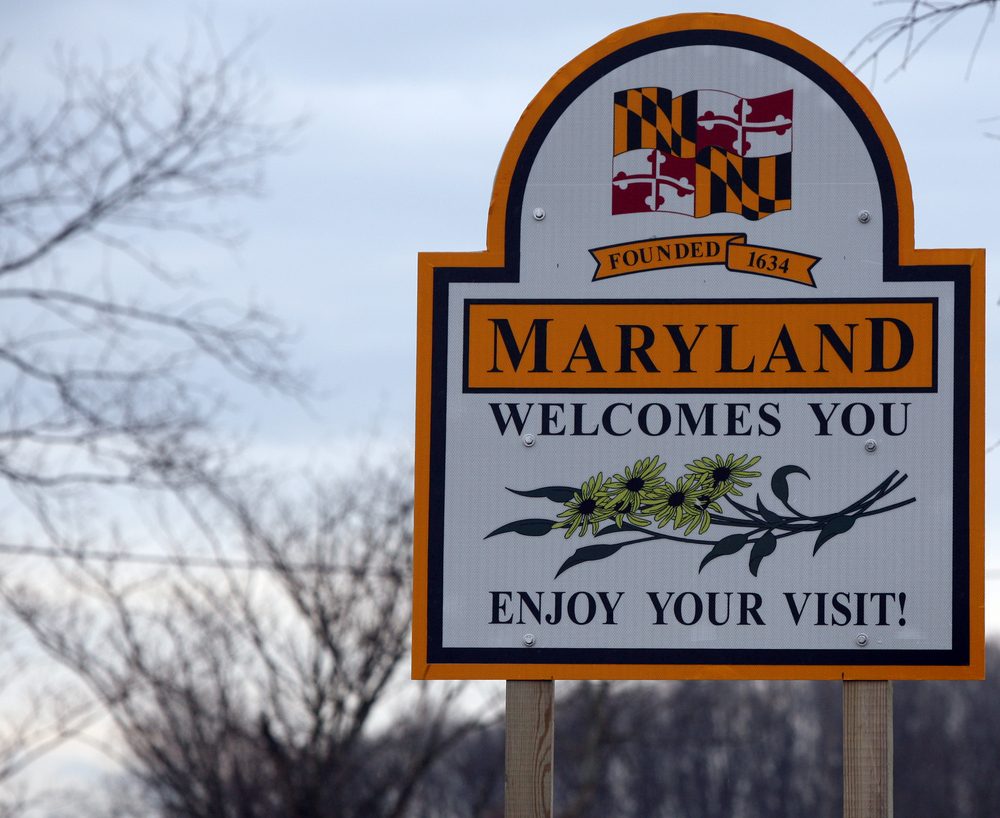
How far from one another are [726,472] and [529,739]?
82 centimetres

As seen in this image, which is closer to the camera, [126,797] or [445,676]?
[445,676]

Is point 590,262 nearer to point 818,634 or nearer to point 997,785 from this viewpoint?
point 818,634

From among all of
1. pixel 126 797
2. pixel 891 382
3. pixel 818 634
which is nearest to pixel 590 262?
pixel 891 382

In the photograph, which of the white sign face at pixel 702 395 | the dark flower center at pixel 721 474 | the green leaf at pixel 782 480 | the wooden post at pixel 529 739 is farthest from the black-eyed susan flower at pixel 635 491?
the wooden post at pixel 529 739

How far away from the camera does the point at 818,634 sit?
3.91m

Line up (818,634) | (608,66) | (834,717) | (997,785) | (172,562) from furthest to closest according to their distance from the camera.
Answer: (834,717)
(997,785)
(172,562)
(608,66)
(818,634)

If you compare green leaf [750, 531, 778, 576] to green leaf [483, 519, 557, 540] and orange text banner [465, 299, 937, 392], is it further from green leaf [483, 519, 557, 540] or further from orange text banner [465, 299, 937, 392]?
green leaf [483, 519, 557, 540]

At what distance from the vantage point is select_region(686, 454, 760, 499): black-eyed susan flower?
398 cm

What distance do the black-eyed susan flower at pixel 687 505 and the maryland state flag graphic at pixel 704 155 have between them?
68cm

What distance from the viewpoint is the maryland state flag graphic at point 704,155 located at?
13.3ft

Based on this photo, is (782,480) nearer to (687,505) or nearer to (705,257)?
(687,505)

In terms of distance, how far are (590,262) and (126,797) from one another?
44.6 feet

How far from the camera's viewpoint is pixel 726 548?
3.96 meters

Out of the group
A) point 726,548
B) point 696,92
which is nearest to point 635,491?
point 726,548
